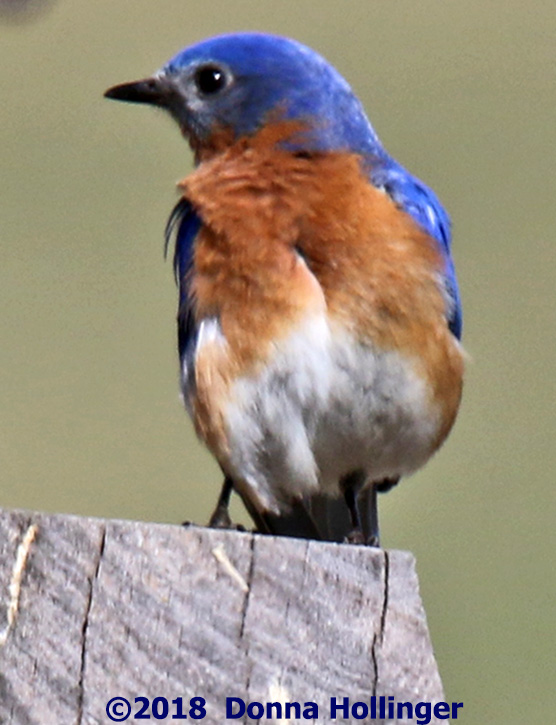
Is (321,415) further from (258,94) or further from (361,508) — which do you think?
(258,94)

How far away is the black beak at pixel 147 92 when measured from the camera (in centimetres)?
562

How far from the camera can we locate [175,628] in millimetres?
3377

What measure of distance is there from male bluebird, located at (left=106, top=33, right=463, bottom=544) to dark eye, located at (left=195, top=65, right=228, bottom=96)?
5cm

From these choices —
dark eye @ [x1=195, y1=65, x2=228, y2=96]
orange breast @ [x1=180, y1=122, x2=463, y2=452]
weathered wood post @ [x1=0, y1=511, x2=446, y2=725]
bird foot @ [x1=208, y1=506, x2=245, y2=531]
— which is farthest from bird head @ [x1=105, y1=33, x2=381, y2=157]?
weathered wood post @ [x1=0, y1=511, x2=446, y2=725]

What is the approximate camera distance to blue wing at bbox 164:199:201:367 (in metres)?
5.05

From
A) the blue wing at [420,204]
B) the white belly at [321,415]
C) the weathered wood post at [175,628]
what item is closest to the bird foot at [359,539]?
the white belly at [321,415]

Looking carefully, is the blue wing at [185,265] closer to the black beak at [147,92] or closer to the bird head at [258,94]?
the bird head at [258,94]

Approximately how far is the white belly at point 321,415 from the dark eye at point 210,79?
1033 millimetres

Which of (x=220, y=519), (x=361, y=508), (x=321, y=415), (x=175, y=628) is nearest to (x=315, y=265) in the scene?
(x=321, y=415)

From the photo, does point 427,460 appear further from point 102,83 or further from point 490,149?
point 102,83

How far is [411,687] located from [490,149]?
8.65 m

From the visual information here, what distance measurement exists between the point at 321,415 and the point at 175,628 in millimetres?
1661

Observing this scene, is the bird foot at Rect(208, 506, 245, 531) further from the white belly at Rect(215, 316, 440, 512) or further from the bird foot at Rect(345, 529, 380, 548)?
the bird foot at Rect(345, 529, 380, 548)

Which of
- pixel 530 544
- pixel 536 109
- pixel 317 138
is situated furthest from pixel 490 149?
pixel 317 138
